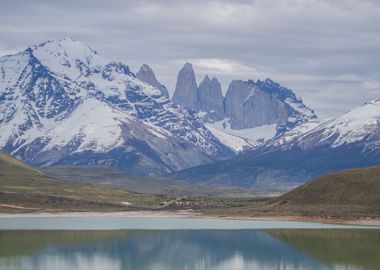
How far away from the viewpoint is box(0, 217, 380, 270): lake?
10762 centimetres

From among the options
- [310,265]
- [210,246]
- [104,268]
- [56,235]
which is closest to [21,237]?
[56,235]

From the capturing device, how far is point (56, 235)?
145 metres

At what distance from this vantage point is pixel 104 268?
104 metres

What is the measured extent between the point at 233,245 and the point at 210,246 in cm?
354

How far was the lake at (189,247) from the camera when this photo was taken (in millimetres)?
107625

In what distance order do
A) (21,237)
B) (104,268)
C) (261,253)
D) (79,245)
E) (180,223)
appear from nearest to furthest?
(104,268) < (261,253) < (79,245) < (21,237) < (180,223)

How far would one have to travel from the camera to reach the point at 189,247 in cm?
Answer: 12731

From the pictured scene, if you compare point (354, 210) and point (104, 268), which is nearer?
point (104, 268)

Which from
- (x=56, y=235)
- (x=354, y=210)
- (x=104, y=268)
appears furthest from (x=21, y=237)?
(x=354, y=210)

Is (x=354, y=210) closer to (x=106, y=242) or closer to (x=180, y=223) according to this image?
(x=180, y=223)

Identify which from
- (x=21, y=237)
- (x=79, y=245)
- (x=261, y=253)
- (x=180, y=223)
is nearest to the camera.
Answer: (x=261, y=253)

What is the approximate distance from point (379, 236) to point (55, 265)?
190 ft

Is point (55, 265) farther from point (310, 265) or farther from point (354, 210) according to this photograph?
point (354, 210)

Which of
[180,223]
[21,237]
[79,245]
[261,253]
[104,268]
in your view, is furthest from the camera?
[180,223]
